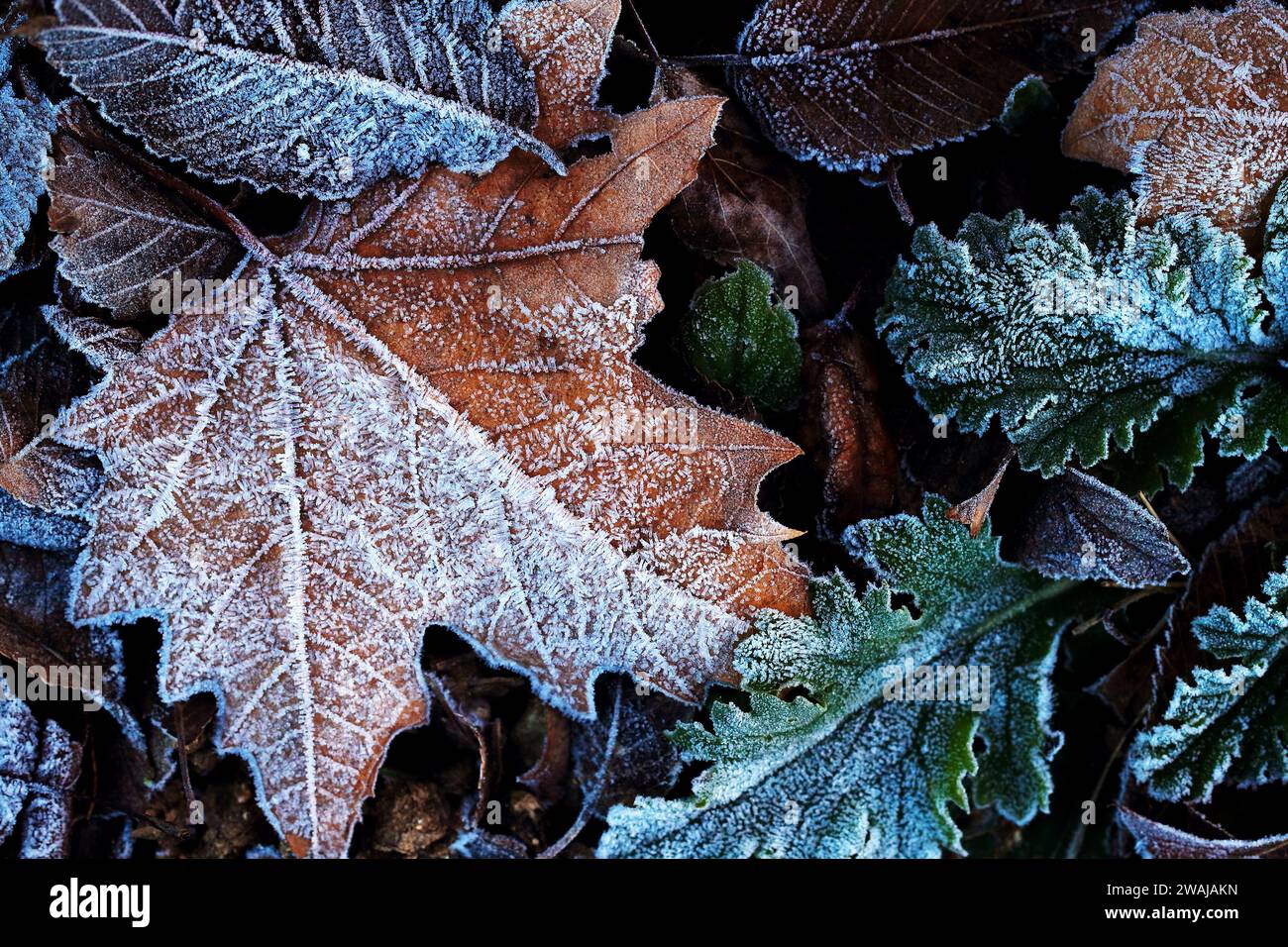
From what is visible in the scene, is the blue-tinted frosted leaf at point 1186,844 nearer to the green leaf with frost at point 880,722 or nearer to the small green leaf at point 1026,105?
the green leaf with frost at point 880,722

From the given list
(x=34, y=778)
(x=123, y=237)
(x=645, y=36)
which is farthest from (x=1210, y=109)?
(x=34, y=778)

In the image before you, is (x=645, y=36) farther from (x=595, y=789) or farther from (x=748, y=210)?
(x=595, y=789)

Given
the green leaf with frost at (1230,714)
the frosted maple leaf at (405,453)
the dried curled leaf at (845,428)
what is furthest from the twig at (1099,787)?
the frosted maple leaf at (405,453)

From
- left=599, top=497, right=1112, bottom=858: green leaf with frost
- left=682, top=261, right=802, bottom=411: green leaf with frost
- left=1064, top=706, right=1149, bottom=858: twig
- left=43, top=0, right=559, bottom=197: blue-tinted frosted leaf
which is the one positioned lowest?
left=1064, top=706, right=1149, bottom=858: twig

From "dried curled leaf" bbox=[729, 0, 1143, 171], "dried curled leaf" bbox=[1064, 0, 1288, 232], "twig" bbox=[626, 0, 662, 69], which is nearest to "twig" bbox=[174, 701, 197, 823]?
"twig" bbox=[626, 0, 662, 69]

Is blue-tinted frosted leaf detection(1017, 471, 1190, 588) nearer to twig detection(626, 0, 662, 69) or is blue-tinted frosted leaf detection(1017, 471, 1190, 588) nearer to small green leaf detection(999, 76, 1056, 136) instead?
small green leaf detection(999, 76, 1056, 136)

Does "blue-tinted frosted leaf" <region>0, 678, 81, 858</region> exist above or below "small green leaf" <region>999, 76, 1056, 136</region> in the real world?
below

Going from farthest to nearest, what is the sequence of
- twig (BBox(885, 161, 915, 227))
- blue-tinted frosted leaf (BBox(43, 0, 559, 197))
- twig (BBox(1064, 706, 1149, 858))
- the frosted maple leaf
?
twig (BBox(1064, 706, 1149, 858)), twig (BBox(885, 161, 915, 227)), the frosted maple leaf, blue-tinted frosted leaf (BBox(43, 0, 559, 197))
